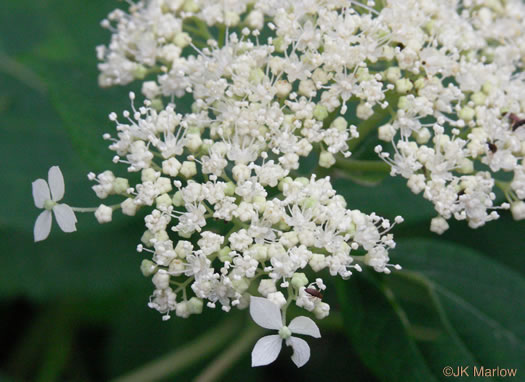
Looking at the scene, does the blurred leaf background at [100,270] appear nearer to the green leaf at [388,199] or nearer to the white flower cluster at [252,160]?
Answer: the green leaf at [388,199]

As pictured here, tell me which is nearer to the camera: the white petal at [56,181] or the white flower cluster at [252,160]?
the white flower cluster at [252,160]

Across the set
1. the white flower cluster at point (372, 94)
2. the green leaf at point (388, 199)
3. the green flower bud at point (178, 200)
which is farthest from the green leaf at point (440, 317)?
the green flower bud at point (178, 200)

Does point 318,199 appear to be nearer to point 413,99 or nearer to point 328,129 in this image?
point 328,129

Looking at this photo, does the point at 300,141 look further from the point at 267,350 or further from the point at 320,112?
the point at 267,350

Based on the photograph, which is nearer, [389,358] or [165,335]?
[389,358]

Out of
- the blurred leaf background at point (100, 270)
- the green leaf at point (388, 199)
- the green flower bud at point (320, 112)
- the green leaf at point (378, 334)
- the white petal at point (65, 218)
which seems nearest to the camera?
the white petal at point (65, 218)

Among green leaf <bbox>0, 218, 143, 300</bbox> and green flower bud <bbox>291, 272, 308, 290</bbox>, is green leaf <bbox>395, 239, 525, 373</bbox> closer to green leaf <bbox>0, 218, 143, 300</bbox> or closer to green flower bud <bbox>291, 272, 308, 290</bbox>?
green flower bud <bbox>291, 272, 308, 290</bbox>

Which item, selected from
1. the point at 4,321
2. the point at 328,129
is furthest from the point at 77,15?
the point at 328,129
